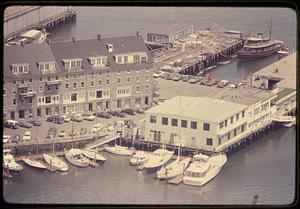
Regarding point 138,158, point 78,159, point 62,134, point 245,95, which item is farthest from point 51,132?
point 245,95

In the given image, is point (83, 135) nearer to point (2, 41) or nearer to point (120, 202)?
point (120, 202)

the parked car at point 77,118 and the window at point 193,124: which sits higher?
the parked car at point 77,118

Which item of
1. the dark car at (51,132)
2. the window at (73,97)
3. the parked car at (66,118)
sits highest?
the window at (73,97)

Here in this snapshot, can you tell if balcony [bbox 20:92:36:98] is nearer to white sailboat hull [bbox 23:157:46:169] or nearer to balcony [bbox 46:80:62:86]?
balcony [bbox 46:80:62:86]

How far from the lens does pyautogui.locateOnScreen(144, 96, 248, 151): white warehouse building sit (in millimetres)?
2699

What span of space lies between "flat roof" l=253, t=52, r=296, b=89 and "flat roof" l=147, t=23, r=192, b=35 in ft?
1.14

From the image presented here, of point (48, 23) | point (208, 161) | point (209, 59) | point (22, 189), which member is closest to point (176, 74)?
point (209, 59)

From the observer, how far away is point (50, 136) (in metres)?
2.72

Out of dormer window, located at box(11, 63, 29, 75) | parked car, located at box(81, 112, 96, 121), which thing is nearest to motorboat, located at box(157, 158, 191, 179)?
parked car, located at box(81, 112, 96, 121)

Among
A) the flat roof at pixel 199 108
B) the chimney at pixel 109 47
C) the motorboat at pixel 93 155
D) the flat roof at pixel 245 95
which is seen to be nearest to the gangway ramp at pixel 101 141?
the motorboat at pixel 93 155

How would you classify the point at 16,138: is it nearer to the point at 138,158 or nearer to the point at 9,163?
the point at 9,163

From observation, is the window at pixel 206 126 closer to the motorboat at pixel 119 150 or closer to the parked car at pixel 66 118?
the motorboat at pixel 119 150

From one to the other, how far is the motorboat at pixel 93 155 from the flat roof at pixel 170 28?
54cm

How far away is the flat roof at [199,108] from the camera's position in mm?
2697
